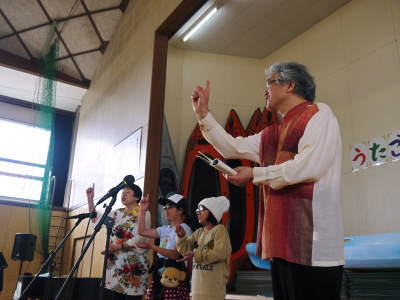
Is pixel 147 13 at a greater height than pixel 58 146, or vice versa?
pixel 147 13

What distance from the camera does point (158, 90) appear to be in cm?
443

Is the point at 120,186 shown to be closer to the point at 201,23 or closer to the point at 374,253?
the point at 374,253

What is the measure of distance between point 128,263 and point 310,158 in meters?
2.04

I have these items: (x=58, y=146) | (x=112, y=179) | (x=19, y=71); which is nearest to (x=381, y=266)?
A: (x=112, y=179)

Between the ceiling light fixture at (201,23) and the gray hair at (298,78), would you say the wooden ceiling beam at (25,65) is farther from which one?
the gray hair at (298,78)

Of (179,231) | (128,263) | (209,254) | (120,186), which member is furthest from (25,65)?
(209,254)

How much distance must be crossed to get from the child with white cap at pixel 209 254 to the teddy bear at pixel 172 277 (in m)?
0.18

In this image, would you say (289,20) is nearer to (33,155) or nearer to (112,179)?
(112,179)

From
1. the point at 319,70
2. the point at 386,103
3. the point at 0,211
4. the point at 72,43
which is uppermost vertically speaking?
A: the point at 72,43

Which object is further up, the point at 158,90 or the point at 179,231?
the point at 158,90

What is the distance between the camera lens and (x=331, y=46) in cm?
492

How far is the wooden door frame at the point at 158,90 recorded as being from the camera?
404 cm

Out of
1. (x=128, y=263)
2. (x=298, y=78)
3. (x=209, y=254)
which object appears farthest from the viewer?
(x=128, y=263)

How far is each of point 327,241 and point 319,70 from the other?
4.42 meters
